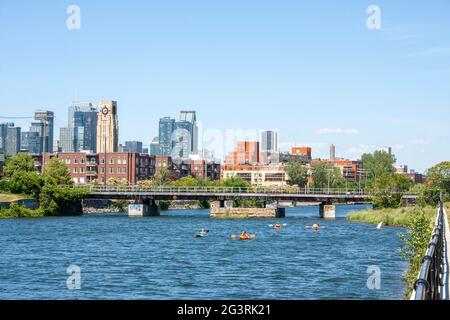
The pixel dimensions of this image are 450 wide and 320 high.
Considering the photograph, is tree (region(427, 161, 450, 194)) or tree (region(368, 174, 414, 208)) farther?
tree (region(368, 174, 414, 208))

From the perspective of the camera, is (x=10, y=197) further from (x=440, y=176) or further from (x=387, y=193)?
(x=440, y=176)

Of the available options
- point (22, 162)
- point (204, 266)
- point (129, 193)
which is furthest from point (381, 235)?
point (22, 162)

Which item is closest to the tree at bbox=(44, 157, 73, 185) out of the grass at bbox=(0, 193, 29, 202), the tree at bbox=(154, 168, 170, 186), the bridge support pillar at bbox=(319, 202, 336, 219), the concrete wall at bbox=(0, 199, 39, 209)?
the concrete wall at bbox=(0, 199, 39, 209)

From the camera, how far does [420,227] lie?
3628cm

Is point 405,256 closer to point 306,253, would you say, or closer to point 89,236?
point 306,253

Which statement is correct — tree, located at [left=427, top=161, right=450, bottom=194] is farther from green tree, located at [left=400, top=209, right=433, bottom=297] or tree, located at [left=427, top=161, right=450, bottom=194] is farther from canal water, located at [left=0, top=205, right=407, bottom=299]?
green tree, located at [left=400, top=209, right=433, bottom=297]

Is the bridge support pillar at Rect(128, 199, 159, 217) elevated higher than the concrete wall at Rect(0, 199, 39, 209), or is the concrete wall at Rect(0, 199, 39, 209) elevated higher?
the concrete wall at Rect(0, 199, 39, 209)

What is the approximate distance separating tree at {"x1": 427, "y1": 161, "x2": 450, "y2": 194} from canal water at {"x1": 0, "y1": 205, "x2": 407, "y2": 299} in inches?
1242

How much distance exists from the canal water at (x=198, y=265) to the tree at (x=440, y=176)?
31553 millimetres

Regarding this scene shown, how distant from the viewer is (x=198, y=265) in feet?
146

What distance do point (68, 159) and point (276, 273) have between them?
485 feet

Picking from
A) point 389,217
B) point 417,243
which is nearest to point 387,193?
point 389,217

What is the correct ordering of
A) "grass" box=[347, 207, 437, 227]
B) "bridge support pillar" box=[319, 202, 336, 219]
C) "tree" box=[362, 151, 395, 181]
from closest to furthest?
"grass" box=[347, 207, 437, 227] < "bridge support pillar" box=[319, 202, 336, 219] < "tree" box=[362, 151, 395, 181]

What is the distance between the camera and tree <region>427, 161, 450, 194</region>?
4038 inches
